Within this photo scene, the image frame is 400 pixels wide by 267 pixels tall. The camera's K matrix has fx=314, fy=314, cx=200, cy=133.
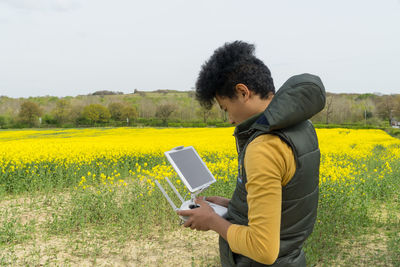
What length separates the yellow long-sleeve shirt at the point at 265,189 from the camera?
3.39 ft

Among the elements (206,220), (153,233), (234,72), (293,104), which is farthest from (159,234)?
(293,104)

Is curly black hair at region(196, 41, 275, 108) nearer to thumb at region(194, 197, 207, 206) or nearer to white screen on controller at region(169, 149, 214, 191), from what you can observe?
white screen on controller at region(169, 149, 214, 191)

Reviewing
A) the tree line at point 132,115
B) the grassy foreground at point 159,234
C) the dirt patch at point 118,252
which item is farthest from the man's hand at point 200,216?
the tree line at point 132,115

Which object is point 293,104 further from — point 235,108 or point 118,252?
point 118,252

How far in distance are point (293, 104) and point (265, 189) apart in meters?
0.31

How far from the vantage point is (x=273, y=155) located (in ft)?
3.43

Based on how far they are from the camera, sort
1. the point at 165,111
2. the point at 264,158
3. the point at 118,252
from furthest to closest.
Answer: the point at 165,111, the point at 118,252, the point at 264,158

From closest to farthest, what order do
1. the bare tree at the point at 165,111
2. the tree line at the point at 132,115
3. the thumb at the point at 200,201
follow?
the thumb at the point at 200,201 → the tree line at the point at 132,115 → the bare tree at the point at 165,111

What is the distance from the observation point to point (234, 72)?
1.24 m

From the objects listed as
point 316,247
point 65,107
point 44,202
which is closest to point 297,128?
point 316,247

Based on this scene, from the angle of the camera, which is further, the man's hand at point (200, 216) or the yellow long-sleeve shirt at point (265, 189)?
the man's hand at point (200, 216)

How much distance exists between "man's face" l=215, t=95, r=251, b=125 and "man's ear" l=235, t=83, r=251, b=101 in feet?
0.05

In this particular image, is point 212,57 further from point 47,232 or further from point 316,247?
point 47,232

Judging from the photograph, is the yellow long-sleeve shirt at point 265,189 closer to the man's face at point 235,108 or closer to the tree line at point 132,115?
the man's face at point 235,108
